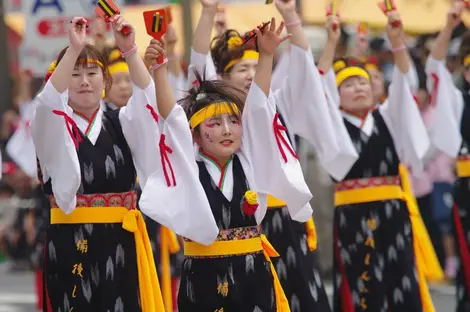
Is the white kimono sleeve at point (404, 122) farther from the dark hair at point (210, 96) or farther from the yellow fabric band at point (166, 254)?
the dark hair at point (210, 96)

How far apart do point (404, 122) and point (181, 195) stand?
229 cm

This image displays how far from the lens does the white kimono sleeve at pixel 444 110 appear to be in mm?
7766

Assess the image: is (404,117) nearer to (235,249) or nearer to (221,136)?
(221,136)

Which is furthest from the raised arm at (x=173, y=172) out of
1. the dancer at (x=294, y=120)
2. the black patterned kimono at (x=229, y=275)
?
the dancer at (x=294, y=120)

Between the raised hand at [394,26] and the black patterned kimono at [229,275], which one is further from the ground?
the raised hand at [394,26]

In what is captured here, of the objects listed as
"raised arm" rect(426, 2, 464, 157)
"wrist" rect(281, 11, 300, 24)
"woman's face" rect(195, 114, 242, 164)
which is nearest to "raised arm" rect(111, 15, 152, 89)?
"woman's face" rect(195, 114, 242, 164)

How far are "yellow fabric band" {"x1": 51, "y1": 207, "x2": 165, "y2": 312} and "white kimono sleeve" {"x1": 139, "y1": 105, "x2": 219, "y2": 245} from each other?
46cm

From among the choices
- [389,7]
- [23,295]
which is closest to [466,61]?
[389,7]

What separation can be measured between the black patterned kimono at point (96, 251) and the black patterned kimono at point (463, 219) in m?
2.73

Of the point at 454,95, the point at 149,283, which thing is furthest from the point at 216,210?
the point at 454,95

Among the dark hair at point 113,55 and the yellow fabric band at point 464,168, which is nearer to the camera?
the dark hair at point 113,55

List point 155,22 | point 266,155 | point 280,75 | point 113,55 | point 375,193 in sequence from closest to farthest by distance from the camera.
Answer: point 155,22
point 266,155
point 375,193
point 113,55
point 280,75

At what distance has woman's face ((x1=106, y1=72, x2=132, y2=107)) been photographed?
23.6 feet

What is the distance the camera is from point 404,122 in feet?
23.8
